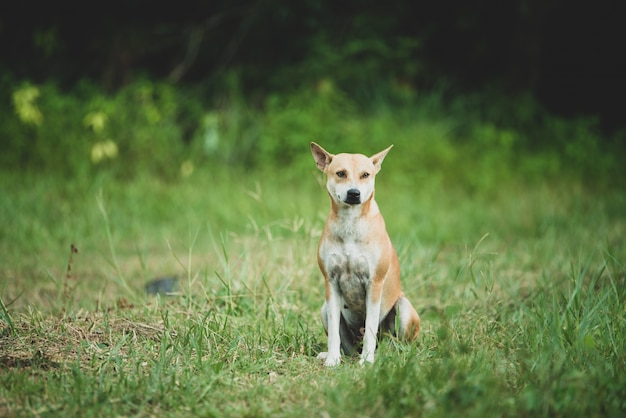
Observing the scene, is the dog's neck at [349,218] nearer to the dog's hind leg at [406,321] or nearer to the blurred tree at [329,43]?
the dog's hind leg at [406,321]

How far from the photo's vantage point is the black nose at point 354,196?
3789mm

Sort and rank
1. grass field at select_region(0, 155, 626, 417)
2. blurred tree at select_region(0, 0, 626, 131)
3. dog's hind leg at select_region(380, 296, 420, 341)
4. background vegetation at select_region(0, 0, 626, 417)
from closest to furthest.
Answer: grass field at select_region(0, 155, 626, 417) → background vegetation at select_region(0, 0, 626, 417) → dog's hind leg at select_region(380, 296, 420, 341) → blurred tree at select_region(0, 0, 626, 131)

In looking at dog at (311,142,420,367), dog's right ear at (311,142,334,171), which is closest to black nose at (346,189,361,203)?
dog at (311,142,420,367)

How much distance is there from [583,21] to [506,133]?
4.22 metres

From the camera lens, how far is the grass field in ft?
10.4

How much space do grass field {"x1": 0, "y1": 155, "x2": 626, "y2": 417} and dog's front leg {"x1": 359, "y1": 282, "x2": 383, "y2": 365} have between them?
0.39ft

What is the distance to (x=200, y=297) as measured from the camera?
16.1ft

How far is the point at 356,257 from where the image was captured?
3.88 m

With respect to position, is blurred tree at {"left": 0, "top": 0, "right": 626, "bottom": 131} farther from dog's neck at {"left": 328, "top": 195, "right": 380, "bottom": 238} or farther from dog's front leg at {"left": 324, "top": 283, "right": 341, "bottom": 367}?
dog's front leg at {"left": 324, "top": 283, "right": 341, "bottom": 367}

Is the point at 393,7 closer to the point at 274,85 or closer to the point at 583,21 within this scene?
the point at 274,85

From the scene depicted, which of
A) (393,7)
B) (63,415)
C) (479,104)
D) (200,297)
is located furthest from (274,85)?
(63,415)

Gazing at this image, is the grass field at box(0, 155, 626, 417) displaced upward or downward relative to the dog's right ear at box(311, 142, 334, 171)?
downward

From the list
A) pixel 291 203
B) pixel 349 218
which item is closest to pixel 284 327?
pixel 349 218

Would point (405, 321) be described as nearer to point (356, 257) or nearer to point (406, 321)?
point (406, 321)
